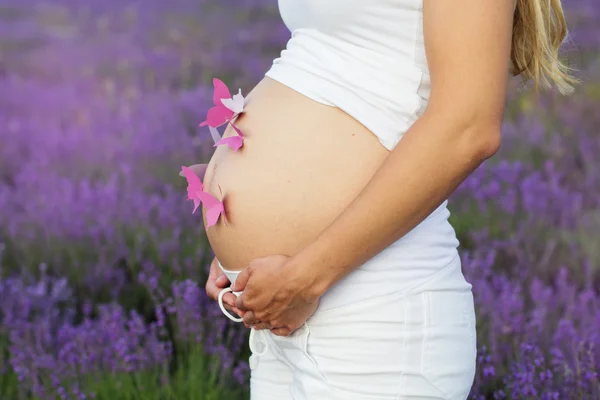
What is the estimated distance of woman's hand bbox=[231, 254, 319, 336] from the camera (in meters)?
1.41

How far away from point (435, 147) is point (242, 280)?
0.43 meters

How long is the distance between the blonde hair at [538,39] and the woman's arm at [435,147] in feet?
0.73

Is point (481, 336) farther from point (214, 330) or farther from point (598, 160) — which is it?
point (598, 160)

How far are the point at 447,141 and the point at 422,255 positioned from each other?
→ 242 mm

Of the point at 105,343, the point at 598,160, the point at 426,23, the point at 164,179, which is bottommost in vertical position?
the point at 164,179

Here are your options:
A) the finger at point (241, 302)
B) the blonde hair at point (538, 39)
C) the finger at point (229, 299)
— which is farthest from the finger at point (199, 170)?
the blonde hair at point (538, 39)

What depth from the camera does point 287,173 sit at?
1.52 m

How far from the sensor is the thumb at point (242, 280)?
1501 mm

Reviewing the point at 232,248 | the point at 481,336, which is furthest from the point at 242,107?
the point at 481,336

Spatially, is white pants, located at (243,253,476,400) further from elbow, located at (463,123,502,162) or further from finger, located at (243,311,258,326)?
elbow, located at (463,123,502,162)

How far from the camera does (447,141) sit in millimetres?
1315

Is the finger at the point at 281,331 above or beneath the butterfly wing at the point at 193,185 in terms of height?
beneath

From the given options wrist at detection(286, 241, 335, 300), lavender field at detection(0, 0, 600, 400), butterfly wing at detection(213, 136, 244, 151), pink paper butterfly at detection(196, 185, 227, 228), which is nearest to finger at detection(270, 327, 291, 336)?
wrist at detection(286, 241, 335, 300)

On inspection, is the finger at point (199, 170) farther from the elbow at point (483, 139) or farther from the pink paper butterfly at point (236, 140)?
the elbow at point (483, 139)
